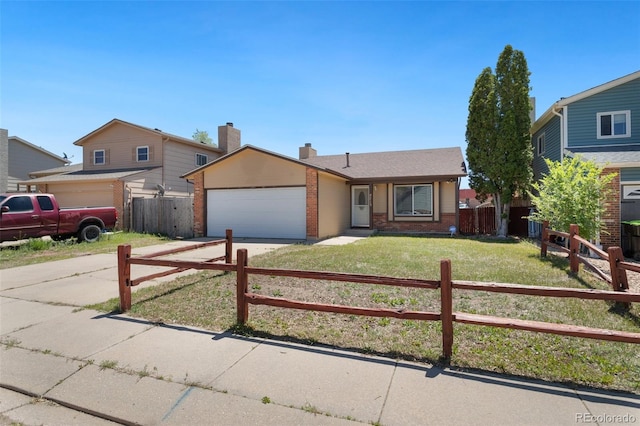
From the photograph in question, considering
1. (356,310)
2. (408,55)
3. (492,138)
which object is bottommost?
(356,310)

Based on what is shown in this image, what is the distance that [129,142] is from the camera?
21.7 meters

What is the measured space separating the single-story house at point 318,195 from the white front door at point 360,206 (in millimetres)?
55

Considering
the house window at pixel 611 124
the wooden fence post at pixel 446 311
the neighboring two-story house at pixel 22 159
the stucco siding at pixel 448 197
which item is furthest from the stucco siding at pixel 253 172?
the neighboring two-story house at pixel 22 159

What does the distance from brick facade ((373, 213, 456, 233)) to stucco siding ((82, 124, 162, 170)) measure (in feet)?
45.8

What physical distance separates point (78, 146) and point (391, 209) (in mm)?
21766

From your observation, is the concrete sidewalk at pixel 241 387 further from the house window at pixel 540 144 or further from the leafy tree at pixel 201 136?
the leafy tree at pixel 201 136

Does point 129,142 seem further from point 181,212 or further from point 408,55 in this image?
point 408,55

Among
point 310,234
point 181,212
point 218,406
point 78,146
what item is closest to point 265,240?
point 310,234

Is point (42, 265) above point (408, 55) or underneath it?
underneath

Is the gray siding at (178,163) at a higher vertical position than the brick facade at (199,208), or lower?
higher

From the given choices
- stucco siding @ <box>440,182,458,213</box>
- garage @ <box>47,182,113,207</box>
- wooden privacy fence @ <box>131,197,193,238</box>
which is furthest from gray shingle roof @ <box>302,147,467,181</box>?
garage @ <box>47,182,113,207</box>

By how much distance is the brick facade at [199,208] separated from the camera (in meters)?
16.8

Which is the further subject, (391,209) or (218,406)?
(391,209)

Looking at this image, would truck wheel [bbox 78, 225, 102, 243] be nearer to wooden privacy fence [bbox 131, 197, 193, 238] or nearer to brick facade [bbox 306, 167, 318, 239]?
wooden privacy fence [bbox 131, 197, 193, 238]
